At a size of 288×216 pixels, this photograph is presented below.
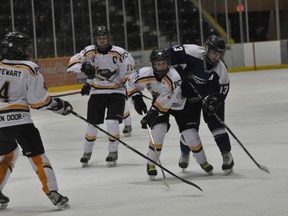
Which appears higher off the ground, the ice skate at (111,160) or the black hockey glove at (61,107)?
the black hockey glove at (61,107)

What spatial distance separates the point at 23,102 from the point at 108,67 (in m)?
2.87

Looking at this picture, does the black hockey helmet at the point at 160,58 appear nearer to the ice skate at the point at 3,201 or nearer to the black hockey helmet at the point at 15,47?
the black hockey helmet at the point at 15,47

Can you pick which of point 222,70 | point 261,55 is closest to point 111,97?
point 222,70

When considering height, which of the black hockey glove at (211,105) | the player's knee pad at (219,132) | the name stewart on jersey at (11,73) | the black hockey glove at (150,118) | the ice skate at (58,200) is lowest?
the ice skate at (58,200)

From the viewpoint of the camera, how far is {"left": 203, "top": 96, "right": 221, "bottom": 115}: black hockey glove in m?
6.20

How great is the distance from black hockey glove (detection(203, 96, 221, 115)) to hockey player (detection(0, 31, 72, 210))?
1.52m

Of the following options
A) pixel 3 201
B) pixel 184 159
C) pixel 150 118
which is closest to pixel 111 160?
pixel 184 159

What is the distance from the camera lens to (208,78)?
645cm

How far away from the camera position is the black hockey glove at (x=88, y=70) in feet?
25.2

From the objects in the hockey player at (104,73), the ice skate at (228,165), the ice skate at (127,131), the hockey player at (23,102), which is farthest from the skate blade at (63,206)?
the ice skate at (127,131)

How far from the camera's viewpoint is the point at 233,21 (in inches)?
1037

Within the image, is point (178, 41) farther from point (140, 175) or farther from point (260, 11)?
point (140, 175)

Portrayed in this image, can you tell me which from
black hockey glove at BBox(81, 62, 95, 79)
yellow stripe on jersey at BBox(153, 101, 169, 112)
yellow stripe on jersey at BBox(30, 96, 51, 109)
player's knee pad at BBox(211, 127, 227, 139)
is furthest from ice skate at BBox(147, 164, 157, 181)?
black hockey glove at BBox(81, 62, 95, 79)

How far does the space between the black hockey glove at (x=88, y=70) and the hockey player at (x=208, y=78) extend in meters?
1.41
